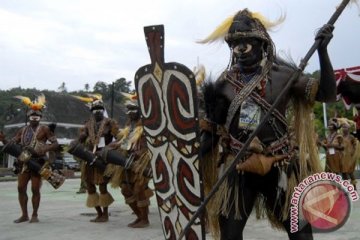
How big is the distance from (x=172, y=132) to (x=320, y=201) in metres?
1.02

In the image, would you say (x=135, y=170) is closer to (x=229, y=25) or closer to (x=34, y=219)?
(x=34, y=219)

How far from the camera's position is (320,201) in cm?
333

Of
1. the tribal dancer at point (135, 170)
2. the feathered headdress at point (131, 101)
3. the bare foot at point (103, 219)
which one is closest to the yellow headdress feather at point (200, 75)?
the tribal dancer at point (135, 170)

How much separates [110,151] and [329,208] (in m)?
4.79

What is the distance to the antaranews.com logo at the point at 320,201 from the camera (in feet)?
10.7

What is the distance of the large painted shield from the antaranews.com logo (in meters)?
0.60

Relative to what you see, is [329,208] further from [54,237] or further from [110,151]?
[110,151]

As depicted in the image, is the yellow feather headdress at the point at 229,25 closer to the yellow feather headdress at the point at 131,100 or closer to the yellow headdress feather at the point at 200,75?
the yellow headdress feather at the point at 200,75

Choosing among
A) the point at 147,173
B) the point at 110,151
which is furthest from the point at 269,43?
the point at 110,151

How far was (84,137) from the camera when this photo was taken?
8367 millimetres

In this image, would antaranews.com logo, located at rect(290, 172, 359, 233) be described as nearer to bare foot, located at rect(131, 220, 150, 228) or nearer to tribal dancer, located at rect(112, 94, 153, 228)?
tribal dancer, located at rect(112, 94, 153, 228)

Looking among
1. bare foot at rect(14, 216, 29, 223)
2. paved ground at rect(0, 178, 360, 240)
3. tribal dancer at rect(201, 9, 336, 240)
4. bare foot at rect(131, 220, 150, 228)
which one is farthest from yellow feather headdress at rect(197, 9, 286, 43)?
bare foot at rect(14, 216, 29, 223)

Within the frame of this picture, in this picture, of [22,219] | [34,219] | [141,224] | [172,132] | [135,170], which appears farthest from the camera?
[22,219]

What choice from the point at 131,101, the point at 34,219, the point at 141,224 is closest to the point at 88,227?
the point at 141,224
